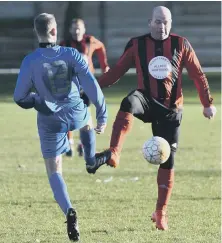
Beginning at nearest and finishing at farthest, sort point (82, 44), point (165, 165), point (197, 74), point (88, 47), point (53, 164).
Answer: point (53, 164) < point (197, 74) < point (165, 165) < point (82, 44) < point (88, 47)

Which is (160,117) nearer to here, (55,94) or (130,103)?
(130,103)

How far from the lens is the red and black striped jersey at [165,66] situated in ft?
26.9

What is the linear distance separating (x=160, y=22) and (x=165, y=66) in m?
0.44

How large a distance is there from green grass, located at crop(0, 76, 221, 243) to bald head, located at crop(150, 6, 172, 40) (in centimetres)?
191

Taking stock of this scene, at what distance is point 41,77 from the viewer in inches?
293

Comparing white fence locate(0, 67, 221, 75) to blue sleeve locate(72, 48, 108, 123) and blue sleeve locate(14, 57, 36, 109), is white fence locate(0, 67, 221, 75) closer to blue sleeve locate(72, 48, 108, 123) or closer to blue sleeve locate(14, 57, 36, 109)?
blue sleeve locate(72, 48, 108, 123)

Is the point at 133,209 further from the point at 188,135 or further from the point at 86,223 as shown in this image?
the point at 188,135

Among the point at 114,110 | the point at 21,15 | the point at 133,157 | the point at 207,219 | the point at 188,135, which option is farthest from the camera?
the point at 21,15

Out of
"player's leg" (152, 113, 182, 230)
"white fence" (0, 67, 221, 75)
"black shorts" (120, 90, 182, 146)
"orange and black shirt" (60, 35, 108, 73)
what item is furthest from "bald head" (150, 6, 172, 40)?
"white fence" (0, 67, 221, 75)

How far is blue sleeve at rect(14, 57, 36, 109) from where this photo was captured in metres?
7.42

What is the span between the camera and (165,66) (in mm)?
8188

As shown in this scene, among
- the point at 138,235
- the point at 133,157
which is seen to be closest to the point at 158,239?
the point at 138,235

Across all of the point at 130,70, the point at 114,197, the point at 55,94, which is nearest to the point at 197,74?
the point at 55,94

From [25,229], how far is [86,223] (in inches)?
27.4
